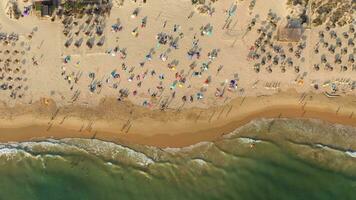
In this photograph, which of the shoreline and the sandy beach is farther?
the shoreline

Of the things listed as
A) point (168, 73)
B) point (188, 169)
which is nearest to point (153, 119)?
point (168, 73)

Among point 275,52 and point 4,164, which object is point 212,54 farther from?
point 4,164

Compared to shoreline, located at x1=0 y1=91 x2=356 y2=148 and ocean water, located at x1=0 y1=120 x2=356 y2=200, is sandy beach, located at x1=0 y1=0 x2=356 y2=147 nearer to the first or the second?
shoreline, located at x1=0 y1=91 x2=356 y2=148

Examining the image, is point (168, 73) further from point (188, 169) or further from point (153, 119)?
point (188, 169)

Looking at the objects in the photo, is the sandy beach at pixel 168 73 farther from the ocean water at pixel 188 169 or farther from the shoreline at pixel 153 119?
the ocean water at pixel 188 169

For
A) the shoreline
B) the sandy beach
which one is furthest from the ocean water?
the sandy beach

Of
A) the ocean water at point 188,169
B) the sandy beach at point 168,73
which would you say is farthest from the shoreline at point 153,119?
the ocean water at point 188,169
